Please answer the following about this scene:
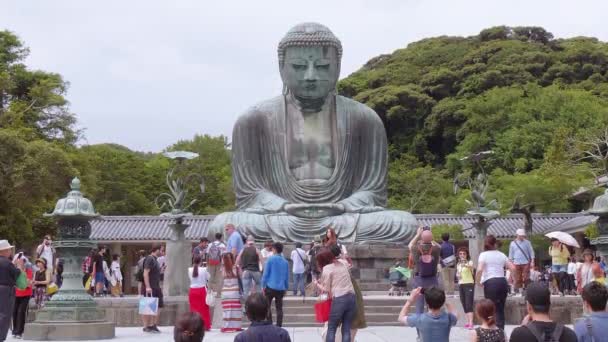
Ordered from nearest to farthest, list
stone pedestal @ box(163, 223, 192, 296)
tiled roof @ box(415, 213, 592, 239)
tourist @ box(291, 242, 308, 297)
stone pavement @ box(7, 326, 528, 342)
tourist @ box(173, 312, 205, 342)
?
tourist @ box(173, 312, 205, 342)
stone pavement @ box(7, 326, 528, 342)
tourist @ box(291, 242, 308, 297)
stone pedestal @ box(163, 223, 192, 296)
tiled roof @ box(415, 213, 592, 239)

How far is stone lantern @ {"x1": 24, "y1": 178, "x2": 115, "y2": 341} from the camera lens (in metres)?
12.6

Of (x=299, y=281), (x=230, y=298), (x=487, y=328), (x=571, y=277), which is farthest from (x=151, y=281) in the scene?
(x=571, y=277)

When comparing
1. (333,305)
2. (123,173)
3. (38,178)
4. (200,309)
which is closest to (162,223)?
(123,173)

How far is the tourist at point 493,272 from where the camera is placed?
11234mm

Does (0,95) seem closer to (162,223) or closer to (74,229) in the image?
(162,223)

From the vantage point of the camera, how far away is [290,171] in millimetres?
20922

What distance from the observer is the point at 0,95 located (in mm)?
33562

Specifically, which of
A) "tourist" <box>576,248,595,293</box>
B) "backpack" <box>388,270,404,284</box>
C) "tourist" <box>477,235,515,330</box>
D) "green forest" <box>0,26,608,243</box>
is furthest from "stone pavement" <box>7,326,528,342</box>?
"green forest" <box>0,26,608,243</box>

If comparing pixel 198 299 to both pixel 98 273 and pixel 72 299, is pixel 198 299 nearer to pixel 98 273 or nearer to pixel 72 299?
pixel 72 299

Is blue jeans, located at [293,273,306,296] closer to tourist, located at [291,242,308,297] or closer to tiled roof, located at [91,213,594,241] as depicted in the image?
tourist, located at [291,242,308,297]

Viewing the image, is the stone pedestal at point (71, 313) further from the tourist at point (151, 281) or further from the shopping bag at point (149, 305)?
the tourist at point (151, 281)

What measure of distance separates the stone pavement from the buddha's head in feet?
26.8

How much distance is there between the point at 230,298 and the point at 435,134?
3667 centimetres

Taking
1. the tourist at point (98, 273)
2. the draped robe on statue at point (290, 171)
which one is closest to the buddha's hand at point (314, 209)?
the draped robe on statue at point (290, 171)
